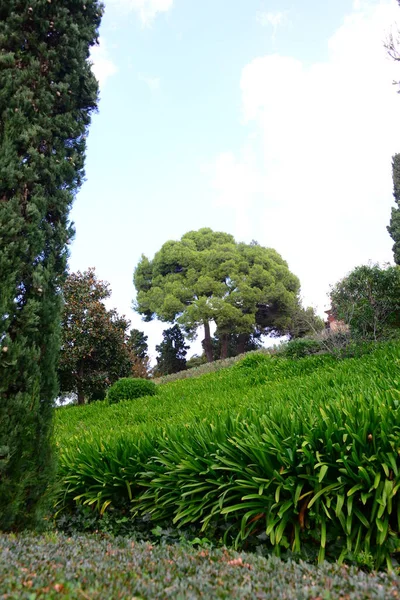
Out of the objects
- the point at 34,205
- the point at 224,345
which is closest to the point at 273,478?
the point at 34,205

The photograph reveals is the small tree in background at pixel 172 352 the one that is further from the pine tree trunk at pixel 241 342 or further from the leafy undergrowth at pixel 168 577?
the leafy undergrowth at pixel 168 577

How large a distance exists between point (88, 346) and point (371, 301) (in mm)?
10681

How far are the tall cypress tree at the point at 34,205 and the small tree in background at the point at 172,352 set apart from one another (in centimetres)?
2684

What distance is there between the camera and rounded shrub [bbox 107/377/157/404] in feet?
40.7

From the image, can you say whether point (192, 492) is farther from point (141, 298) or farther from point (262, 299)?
point (141, 298)

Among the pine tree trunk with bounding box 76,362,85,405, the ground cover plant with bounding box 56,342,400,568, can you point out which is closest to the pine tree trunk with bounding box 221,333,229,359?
the pine tree trunk with bounding box 76,362,85,405

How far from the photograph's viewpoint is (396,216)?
24125 mm

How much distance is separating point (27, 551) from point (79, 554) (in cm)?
30

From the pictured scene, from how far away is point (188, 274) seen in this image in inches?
1178

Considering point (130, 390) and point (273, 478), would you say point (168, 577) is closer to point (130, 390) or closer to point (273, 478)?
point (273, 478)

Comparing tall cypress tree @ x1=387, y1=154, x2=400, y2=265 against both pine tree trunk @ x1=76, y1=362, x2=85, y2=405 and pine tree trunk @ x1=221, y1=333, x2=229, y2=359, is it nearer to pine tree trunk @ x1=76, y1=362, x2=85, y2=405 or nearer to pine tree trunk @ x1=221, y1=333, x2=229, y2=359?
pine tree trunk @ x1=221, y1=333, x2=229, y2=359

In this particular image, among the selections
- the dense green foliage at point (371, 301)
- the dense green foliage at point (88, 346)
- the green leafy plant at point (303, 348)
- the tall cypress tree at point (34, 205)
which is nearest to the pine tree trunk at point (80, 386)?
the dense green foliage at point (88, 346)

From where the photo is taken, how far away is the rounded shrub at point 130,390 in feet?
40.7

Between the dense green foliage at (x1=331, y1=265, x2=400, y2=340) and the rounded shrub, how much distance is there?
632 cm
